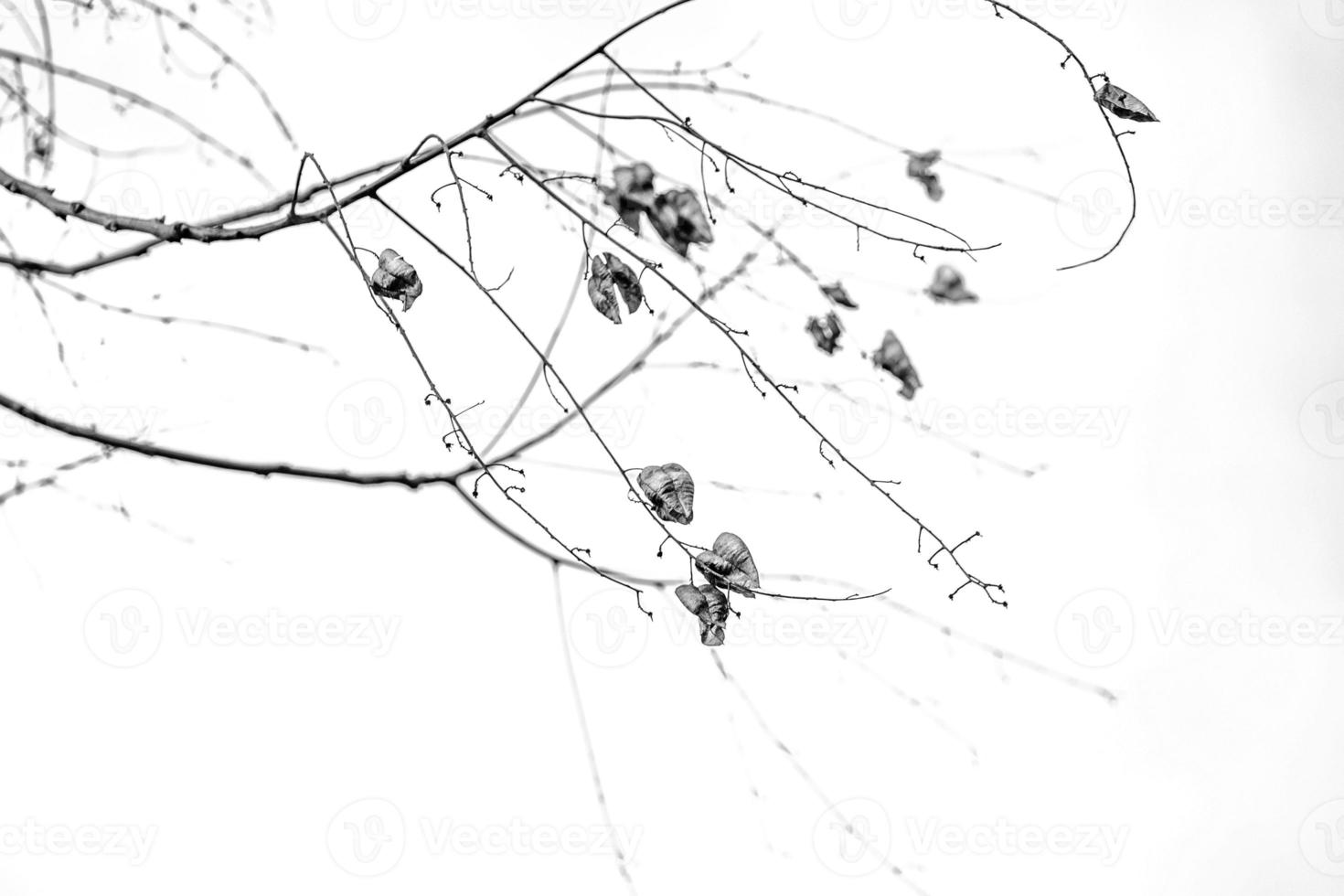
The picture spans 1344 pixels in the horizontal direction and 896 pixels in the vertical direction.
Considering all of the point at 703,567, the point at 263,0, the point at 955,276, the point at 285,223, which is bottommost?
the point at 703,567

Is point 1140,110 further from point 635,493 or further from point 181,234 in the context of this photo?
point 181,234

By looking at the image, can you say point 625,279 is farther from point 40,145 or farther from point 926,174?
point 40,145

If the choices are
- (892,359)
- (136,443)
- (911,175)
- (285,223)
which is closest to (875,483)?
(892,359)

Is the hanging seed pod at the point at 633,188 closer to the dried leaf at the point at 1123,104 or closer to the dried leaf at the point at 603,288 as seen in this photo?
the dried leaf at the point at 603,288

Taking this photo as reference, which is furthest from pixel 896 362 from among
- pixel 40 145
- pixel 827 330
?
pixel 40 145

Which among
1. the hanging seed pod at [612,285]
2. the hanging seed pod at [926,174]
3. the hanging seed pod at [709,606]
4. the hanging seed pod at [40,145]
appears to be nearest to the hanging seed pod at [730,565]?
the hanging seed pod at [709,606]

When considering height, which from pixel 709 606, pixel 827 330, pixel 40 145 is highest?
pixel 40 145

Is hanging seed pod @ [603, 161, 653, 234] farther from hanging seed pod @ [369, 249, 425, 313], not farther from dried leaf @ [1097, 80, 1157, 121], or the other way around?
dried leaf @ [1097, 80, 1157, 121]
